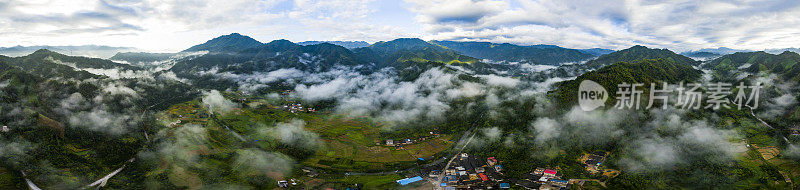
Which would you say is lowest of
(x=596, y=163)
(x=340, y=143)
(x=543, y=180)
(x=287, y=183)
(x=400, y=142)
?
(x=287, y=183)

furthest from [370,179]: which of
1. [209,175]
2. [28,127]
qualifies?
[28,127]

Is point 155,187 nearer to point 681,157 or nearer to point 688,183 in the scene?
point 688,183

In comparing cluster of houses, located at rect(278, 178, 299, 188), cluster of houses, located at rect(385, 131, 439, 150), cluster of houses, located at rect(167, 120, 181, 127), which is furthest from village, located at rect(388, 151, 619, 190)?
cluster of houses, located at rect(167, 120, 181, 127)

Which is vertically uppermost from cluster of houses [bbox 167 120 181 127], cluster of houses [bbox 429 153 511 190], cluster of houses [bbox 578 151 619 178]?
cluster of houses [bbox 167 120 181 127]

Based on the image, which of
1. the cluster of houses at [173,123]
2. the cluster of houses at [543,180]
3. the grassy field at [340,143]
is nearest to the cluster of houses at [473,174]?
the cluster of houses at [543,180]

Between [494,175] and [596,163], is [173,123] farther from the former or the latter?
[596,163]

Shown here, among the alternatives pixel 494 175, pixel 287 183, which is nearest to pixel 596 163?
pixel 494 175

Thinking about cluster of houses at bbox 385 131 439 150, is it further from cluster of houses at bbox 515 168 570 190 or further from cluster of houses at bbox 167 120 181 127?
cluster of houses at bbox 167 120 181 127

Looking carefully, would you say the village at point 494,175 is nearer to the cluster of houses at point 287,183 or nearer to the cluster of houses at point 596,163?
the cluster of houses at point 596,163
